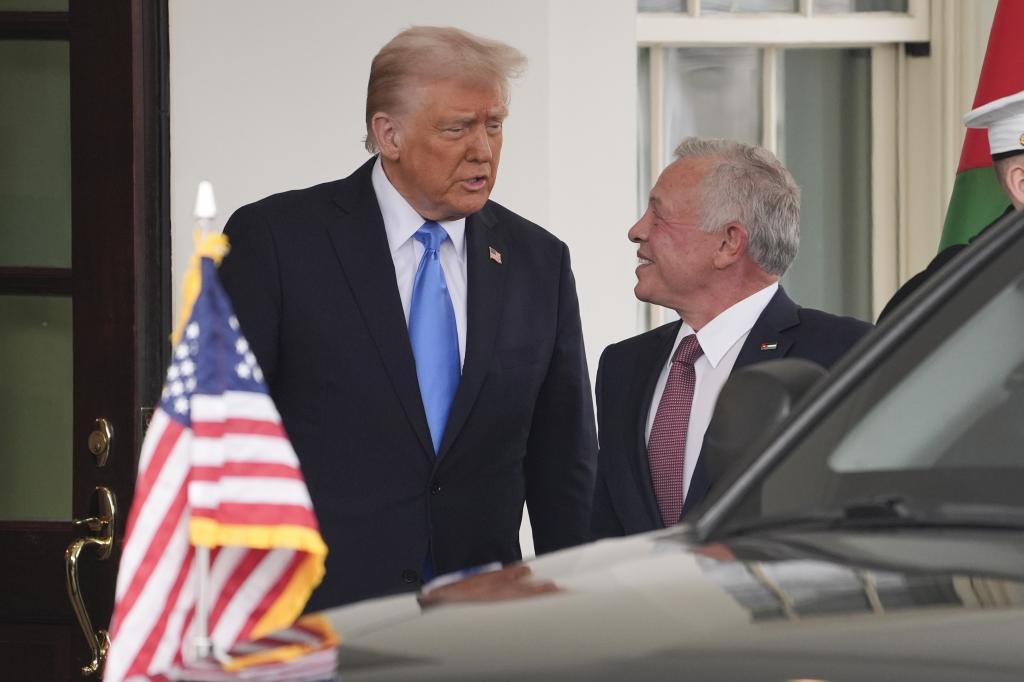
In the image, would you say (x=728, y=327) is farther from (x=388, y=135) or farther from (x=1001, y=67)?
(x=1001, y=67)

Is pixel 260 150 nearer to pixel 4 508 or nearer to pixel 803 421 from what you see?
pixel 4 508

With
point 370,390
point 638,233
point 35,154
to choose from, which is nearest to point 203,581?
point 370,390

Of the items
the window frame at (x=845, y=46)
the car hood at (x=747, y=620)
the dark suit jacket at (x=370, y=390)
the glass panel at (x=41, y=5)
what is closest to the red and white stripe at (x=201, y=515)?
the car hood at (x=747, y=620)

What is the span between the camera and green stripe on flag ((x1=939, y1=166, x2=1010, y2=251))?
16.6 feet

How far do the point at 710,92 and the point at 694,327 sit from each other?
2.67 meters

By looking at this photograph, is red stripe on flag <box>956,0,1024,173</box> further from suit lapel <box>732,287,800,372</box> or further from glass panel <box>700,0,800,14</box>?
suit lapel <box>732,287,800,372</box>

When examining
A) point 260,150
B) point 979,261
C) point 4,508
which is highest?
point 260,150

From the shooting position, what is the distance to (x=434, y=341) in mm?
3678

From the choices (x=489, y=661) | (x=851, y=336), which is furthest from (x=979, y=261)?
(x=851, y=336)

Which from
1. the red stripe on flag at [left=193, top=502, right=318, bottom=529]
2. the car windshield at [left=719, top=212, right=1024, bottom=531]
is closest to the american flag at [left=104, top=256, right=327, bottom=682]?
the red stripe on flag at [left=193, top=502, right=318, bottom=529]

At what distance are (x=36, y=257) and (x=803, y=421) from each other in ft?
9.30

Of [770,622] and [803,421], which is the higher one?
[803,421]

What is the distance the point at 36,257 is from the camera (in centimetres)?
445

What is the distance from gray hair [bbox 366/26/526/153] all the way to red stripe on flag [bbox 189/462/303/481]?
1.49m
